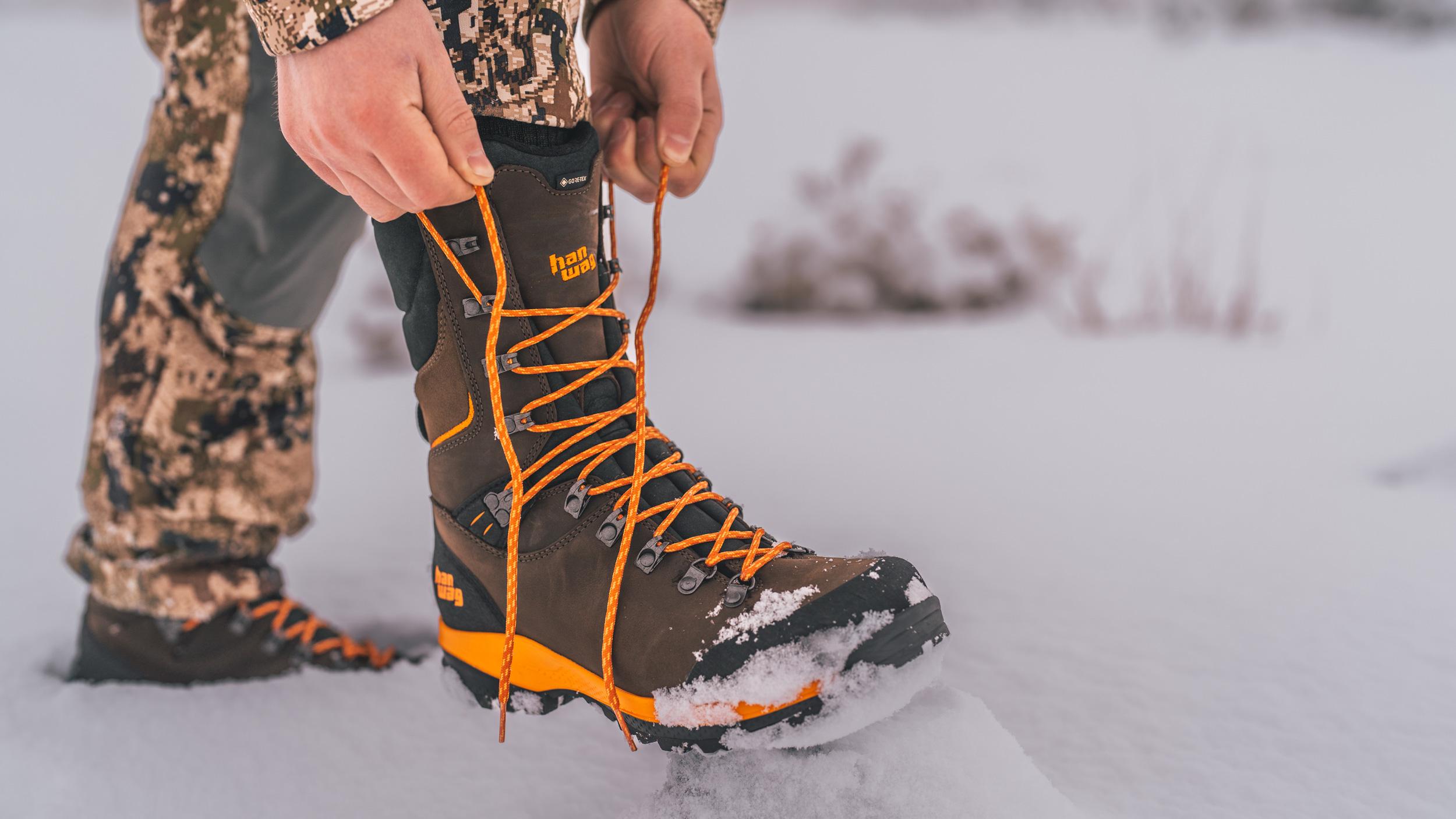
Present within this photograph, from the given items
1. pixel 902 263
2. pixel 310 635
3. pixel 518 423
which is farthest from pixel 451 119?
pixel 902 263

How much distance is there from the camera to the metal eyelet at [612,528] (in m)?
0.52

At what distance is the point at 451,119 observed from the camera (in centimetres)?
45

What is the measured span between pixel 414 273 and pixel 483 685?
0.27m

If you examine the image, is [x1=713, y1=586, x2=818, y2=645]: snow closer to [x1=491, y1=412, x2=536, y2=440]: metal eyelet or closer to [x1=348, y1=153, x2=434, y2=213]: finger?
[x1=491, y1=412, x2=536, y2=440]: metal eyelet

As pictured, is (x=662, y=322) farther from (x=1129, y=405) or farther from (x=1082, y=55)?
(x=1082, y=55)

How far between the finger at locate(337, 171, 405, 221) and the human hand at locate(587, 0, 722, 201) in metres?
0.21

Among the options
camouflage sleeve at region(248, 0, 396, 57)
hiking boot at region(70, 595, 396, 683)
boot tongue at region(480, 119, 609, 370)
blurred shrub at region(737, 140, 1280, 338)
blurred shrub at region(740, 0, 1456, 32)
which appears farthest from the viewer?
blurred shrub at region(740, 0, 1456, 32)

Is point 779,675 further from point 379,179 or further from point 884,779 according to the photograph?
point 379,179

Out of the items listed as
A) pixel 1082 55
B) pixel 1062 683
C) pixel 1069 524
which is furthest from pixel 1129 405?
pixel 1082 55

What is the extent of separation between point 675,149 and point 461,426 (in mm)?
247

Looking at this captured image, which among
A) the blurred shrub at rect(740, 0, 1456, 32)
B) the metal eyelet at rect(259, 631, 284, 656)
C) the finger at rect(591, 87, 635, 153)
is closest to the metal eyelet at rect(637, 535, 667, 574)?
the finger at rect(591, 87, 635, 153)

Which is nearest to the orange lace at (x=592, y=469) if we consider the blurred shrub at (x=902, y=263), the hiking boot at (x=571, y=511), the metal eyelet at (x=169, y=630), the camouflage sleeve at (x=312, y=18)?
the hiking boot at (x=571, y=511)

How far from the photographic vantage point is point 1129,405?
1.54 meters

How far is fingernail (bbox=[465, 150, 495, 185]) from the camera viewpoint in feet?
1.50
